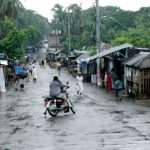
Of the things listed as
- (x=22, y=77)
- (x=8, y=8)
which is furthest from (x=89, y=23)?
(x=22, y=77)

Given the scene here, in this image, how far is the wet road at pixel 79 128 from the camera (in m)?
10.7

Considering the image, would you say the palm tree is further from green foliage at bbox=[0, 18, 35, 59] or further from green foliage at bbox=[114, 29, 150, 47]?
green foliage at bbox=[114, 29, 150, 47]

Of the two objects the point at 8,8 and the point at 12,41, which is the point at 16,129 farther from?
the point at 8,8

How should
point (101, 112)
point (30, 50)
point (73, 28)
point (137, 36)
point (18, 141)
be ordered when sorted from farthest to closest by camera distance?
point (30, 50) < point (73, 28) < point (137, 36) < point (101, 112) < point (18, 141)

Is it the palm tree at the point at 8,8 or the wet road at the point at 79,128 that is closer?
the wet road at the point at 79,128

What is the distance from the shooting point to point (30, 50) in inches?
4813

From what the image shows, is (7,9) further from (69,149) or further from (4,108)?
(69,149)

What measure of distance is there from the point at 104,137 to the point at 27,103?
33.9 ft

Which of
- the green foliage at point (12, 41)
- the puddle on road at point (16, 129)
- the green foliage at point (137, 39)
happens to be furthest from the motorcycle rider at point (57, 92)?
the green foliage at point (12, 41)

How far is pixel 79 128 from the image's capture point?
13273mm

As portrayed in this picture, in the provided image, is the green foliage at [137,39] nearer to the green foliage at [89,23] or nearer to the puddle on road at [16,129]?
the green foliage at [89,23]

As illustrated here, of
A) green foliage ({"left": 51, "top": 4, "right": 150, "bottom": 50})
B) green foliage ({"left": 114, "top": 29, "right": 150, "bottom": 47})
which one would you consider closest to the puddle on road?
green foliage ({"left": 114, "top": 29, "right": 150, "bottom": 47})

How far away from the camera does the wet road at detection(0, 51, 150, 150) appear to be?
420 inches

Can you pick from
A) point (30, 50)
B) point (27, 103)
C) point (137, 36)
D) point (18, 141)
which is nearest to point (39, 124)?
point (18, 141)
